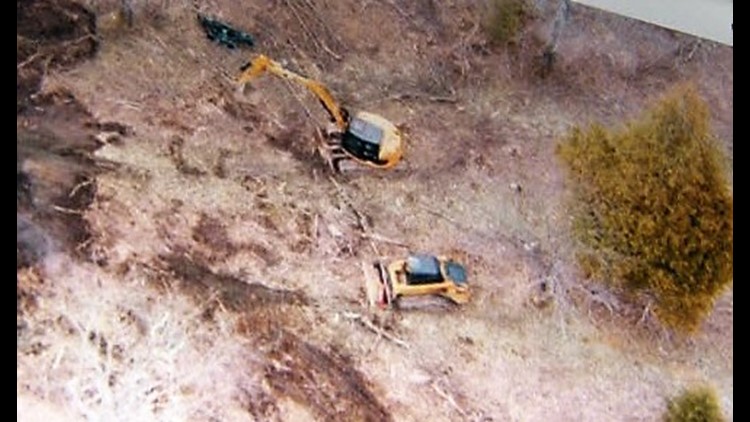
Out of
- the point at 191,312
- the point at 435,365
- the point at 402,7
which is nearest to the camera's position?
the point at 191,312

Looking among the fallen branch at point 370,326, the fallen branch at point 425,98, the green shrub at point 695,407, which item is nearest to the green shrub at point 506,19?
the fallen branch at point 425,98

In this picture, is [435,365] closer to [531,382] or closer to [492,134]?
[531,382]

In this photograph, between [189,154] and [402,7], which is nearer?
[189,154]

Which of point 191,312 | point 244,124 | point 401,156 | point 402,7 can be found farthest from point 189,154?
point 402,7

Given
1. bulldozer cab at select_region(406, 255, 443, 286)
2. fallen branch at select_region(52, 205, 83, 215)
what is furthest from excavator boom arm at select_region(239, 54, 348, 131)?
fallen branch at select_region(52, 205, 83, 215)

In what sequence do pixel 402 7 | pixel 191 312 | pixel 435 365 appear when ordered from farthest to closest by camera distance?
pixel 402 7 < pixel 435 365 < pixel 191 312

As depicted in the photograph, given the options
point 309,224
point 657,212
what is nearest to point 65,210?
point 309,224
